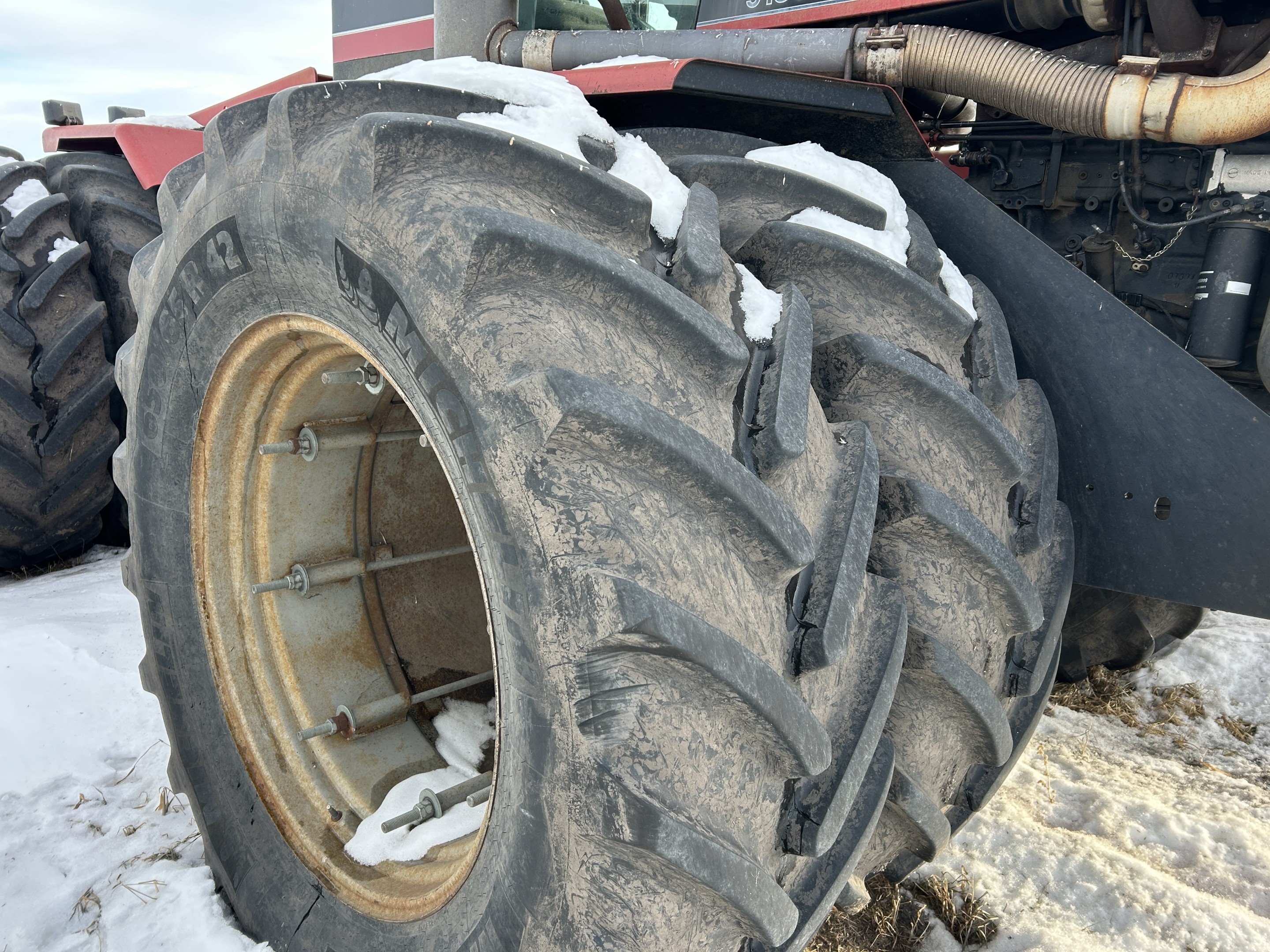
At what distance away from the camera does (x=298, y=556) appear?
1.71 metres

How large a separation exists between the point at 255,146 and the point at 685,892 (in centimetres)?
110

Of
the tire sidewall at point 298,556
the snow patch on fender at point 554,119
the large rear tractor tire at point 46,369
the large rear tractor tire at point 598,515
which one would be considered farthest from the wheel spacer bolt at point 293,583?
the large rear tractor tire at point 46,369

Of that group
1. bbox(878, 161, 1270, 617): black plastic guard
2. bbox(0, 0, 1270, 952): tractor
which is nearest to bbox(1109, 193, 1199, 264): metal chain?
bbox(0, 0, 1270, 952): tractor

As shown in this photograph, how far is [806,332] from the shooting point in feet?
3.76

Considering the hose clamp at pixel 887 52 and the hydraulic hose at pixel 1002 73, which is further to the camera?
the hose clamp at pixel 887 52

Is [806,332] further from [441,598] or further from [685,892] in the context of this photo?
[441,598]

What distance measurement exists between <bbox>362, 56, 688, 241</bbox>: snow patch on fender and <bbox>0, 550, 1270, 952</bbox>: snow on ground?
3.54 ft

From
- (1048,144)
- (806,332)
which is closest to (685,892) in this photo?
(806,332)

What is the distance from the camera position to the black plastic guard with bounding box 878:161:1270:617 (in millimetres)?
1345

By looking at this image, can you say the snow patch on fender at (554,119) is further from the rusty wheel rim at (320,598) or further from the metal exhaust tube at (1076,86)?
the metal exhaust tube at (1076,86)

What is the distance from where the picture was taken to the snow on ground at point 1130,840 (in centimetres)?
162

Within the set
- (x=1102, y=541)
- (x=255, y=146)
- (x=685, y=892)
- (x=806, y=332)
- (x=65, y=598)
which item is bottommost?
(x=65, y=598)

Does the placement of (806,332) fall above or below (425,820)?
above

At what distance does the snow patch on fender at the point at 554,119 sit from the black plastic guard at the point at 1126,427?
53cm
